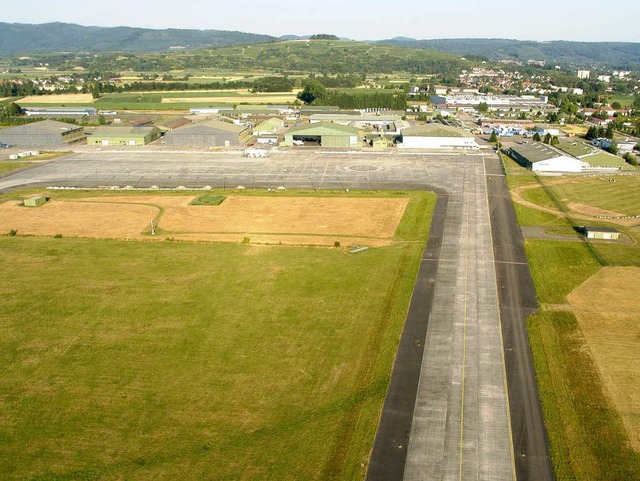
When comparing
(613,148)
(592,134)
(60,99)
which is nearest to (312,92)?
(60,99)

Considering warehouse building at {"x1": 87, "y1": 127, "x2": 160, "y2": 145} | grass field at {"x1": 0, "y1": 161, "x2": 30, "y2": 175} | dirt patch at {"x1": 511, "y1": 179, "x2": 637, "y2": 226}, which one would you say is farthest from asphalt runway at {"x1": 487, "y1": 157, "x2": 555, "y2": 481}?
warehouse building at {"x1": 87, "y1": 127, "x2": 160, "y2": 145}

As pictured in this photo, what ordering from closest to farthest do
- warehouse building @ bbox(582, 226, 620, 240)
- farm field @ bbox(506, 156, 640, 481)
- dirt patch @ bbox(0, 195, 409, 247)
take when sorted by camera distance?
farm field @ bbox(506, 156, 640, 481)
warehouse building @ bbox(582, 226, 620, 240)
dirt patch @ bbox(0, 195, 409, 247)

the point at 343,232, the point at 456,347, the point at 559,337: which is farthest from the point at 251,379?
the point at 343,232

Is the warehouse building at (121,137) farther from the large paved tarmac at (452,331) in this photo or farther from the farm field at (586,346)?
the farm field at (586,346)

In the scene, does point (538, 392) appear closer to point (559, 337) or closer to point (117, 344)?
point (559, 337)

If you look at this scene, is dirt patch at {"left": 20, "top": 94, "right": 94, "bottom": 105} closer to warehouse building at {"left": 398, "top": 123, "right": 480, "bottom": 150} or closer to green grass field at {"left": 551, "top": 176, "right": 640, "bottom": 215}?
warehouse building at {"left": 398, "top": 123, "right": 480, "bottom": 150}

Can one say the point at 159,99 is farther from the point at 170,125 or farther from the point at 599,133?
the point at 599,133
